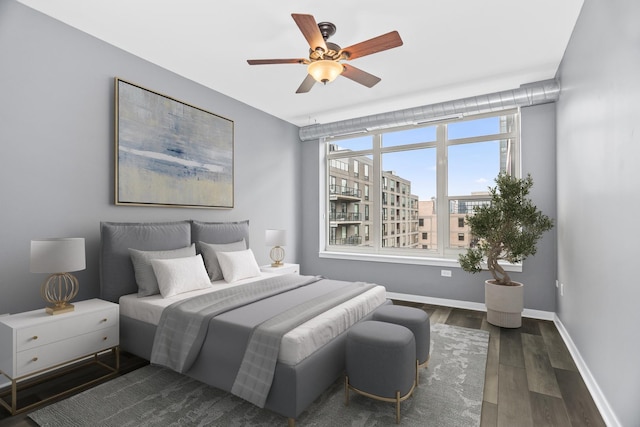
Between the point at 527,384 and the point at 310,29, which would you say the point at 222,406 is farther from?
the point at 310,29

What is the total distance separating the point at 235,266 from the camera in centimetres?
358

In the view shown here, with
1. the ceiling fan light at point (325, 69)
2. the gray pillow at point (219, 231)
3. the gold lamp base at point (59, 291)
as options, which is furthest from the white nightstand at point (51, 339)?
the ceiling fan light at point (325, 69)

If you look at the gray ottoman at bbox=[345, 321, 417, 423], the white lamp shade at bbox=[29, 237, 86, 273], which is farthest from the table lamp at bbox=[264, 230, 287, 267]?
the gray ottoman at bbox=[345, 321, 417, 423]

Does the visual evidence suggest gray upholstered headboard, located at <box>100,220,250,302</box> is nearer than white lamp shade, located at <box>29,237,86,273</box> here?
No

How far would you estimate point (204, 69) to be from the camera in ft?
12.0

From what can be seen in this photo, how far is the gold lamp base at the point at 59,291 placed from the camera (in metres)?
2.36

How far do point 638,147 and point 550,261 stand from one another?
2.74 meters

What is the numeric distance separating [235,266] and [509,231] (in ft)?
10.3

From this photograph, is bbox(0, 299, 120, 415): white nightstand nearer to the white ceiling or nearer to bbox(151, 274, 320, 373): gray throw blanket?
bbox(151, 274, 320, 373): gray throw blanket

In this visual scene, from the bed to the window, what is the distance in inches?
83.4

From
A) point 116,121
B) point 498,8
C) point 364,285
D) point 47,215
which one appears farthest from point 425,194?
point 47,215

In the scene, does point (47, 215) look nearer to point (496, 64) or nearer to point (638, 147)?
point (638, 147)

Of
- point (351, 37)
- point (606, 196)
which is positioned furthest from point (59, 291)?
point (606, 196)

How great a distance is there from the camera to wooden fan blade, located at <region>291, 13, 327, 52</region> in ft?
6.66
